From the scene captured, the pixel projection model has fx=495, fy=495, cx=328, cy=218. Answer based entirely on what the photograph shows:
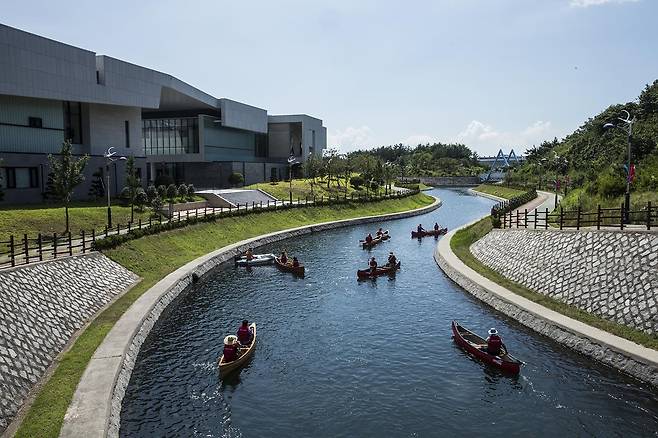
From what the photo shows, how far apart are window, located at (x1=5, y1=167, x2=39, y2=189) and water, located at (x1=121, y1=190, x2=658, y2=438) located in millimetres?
30375

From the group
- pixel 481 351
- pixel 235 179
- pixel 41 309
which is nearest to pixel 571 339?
pixel 481 351

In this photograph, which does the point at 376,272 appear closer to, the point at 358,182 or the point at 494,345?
the point at 494,345

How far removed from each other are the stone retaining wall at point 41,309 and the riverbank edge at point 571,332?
22.6 meters

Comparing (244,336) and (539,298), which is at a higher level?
(539,298)

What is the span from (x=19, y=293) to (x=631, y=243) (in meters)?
30.0

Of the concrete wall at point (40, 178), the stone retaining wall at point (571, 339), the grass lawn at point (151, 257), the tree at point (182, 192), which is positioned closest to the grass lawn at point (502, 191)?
the grass lawn at point (151, 257)

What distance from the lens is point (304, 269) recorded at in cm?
4053

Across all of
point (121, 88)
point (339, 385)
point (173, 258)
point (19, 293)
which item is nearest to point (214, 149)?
point (121, 88)

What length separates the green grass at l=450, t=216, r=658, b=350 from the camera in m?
21.5

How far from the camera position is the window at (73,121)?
59.9 meters

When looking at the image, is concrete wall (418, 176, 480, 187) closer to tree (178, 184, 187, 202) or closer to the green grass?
tree (178, 184, 187, 202)

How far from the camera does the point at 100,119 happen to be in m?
63.9

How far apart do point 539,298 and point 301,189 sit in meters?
66.7

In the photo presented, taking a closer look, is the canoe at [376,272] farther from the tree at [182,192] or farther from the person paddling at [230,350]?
the tree at [182,192]
